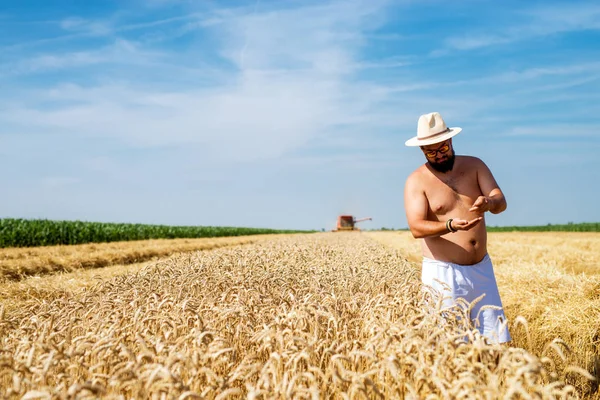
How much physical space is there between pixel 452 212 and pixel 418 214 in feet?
1.04

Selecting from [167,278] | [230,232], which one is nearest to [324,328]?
[167,278]

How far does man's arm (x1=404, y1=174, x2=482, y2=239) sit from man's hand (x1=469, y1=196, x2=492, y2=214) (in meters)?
0.09

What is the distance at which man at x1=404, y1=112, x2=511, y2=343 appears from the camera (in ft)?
14.9

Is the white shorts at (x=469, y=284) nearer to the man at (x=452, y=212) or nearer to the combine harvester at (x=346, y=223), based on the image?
the man at (x=452, y=212)

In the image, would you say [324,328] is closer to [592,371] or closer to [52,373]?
[52,373]

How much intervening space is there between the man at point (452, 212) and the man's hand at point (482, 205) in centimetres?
21

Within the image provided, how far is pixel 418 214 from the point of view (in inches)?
180

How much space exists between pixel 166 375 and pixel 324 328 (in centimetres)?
182

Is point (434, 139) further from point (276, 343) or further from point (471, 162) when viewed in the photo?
point (276, 343)

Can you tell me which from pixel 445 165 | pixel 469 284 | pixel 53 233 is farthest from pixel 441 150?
pixel 53 233

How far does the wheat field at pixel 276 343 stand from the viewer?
270 centimetres

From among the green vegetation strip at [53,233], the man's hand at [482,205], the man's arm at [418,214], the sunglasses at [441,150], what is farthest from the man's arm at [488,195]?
the green vegetation strip at [53,233]

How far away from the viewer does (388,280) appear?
6047 millimetres

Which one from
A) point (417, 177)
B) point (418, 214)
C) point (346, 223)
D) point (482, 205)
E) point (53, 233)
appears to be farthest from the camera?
point (346, 223)
